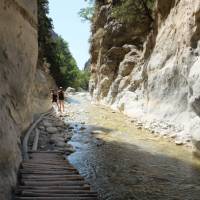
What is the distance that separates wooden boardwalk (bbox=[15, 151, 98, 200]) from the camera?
7.52 m

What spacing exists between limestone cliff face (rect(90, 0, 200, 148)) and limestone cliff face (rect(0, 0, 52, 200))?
21.7ft

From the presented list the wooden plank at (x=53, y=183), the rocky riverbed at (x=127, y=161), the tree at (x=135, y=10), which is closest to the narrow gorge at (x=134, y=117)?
the rocky riverbed at (x=127, y=161)

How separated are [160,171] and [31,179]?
432 centimetres

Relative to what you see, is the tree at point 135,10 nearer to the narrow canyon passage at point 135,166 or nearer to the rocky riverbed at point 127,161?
the rocky riverbed at point 127,161

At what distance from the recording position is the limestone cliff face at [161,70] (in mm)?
→ 15648

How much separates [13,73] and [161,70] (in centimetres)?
1173

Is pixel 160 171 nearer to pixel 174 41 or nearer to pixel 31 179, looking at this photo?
pixel 31 179

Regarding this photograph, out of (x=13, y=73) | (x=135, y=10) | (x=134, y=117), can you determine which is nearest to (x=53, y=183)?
(x=13, y=73)

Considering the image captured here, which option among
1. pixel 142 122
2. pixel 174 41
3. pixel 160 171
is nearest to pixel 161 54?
pixel 174 41

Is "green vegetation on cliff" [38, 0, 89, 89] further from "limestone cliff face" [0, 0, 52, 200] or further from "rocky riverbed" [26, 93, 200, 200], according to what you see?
"limestone cliff face" [0, 0, 52, 200]

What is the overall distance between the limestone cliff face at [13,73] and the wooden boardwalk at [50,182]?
325 millimetres

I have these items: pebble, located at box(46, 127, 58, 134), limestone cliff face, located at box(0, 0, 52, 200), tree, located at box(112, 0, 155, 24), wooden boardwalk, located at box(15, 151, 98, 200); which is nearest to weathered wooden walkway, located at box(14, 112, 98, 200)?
wooden boardwalk, located at box(15, 151, 98, 200)

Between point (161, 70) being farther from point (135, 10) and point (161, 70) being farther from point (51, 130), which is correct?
point (135, 10)

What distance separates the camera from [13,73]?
11484mm
